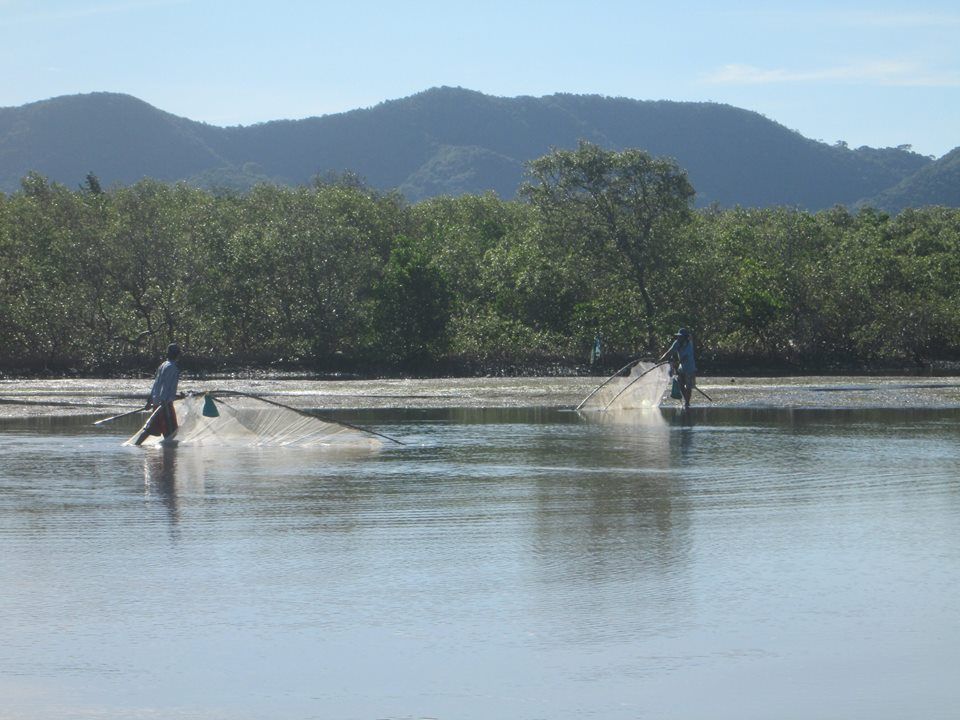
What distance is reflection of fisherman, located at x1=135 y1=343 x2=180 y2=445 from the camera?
1953cm

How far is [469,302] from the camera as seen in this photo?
5162cm

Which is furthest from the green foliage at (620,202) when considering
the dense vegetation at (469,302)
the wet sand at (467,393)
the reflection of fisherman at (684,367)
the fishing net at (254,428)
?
the fishing net at (254,428)

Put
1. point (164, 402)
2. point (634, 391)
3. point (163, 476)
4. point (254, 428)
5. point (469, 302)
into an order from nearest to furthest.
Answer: point (163, 476)
point (164, 402)
point (254, 428)
point (634, 391)
point (469, 302)

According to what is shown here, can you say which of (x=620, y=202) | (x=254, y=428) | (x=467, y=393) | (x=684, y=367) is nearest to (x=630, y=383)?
(x=684, y=367)

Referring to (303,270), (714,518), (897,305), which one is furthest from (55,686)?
(897,305)

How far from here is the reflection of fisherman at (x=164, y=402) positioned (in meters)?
19.5

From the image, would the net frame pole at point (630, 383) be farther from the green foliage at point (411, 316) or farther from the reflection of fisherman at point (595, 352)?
the green foliage at point (411, 316)

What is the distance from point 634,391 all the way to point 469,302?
2415 centimetres

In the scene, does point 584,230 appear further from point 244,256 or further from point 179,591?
point 179,591

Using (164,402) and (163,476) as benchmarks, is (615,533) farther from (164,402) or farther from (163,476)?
(164,402)

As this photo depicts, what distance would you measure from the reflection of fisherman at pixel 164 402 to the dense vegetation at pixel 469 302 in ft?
85.4

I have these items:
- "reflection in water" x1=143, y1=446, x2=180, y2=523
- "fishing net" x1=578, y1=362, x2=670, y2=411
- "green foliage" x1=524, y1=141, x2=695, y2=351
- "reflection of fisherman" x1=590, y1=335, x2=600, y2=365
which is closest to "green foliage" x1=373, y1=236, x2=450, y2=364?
"green foliage" x1=524, y1=141, x2=695, y2=351

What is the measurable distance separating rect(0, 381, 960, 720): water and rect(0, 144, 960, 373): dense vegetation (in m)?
29.0

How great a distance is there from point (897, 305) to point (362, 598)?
42794 mm
